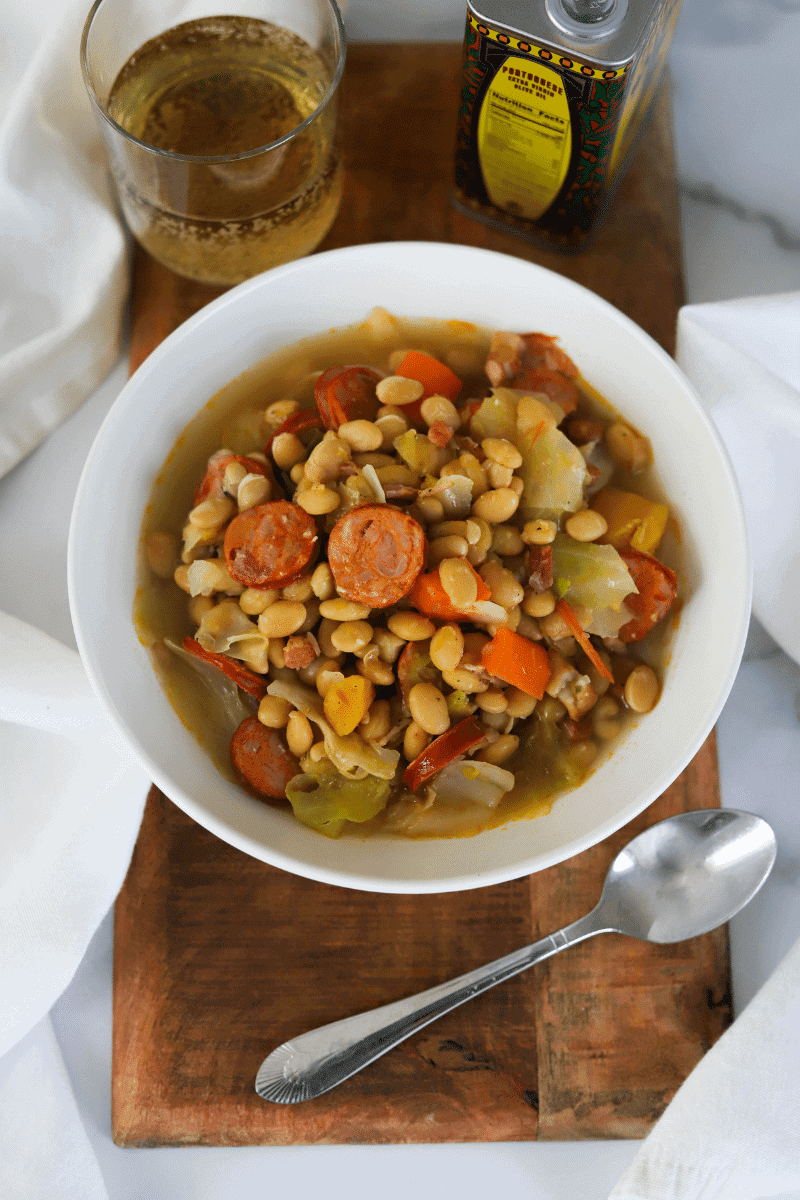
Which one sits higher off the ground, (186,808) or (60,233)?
(60,233)

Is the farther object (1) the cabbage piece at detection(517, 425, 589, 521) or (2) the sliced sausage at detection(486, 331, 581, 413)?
(2) the sliced sausage at detection(486, 331, 581, 413)

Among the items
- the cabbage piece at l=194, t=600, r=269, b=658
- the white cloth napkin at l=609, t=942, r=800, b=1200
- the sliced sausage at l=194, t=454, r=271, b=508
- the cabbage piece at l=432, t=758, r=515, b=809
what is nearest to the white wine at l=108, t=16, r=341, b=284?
the sliced sausage at l=194, t=454, r=271, b=508

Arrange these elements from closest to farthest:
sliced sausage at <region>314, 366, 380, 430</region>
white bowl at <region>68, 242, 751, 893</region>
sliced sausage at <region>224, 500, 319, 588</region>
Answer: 1. white bowl at <region>68, 242, 751, 893</region>
2. sliced sausage at <region>224, 500, 319, 588</region>
3. sliced sausage at <region>314, 366, 380, 430</region>

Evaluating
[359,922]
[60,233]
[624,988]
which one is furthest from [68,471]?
[624,988]

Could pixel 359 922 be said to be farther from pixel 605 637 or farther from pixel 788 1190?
pixel 788 1190

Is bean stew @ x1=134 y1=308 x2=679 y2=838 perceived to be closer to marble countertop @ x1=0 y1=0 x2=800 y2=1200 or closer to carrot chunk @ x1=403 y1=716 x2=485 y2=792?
carrot chunk @ x1=403 y1=716 x2=485 y2=792

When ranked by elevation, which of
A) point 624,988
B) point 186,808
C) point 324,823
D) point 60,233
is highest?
point 60,233

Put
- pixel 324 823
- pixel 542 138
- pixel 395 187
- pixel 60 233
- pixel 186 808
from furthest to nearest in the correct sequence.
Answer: pixel 395 187 → pixel 60 233 → pixel 542 138 → pixel 324 823 → pixel 186 808
